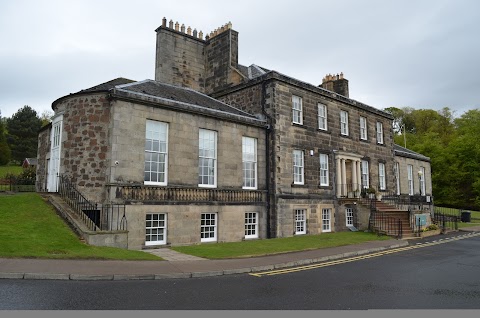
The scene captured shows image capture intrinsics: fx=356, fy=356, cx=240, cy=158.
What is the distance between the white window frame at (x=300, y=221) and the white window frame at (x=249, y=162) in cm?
351

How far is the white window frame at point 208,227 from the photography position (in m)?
17.2

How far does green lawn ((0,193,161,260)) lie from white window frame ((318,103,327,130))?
1532 centimetres

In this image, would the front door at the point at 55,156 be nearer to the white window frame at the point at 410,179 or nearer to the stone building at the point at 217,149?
the stone building at the point at 217,149

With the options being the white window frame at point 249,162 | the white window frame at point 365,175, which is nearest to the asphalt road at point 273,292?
the white window frame at point 249,162

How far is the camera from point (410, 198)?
1335 inches

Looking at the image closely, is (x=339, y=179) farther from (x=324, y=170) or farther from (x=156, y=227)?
(x=156, y=227)

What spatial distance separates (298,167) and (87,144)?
1221 cm

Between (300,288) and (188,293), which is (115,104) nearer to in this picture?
(188,293)

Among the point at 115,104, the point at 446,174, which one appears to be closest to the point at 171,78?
the point at 115,104

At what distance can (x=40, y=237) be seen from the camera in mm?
12031

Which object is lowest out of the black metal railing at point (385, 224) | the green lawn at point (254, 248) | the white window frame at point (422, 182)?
the green lawn at point (254, 248)

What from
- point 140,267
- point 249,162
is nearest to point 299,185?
point 249,162

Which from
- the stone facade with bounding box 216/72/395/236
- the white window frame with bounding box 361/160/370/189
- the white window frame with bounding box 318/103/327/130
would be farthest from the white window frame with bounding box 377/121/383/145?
the white window frame with bounding box 318/103/327/130

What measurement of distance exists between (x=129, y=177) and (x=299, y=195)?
10.4m
